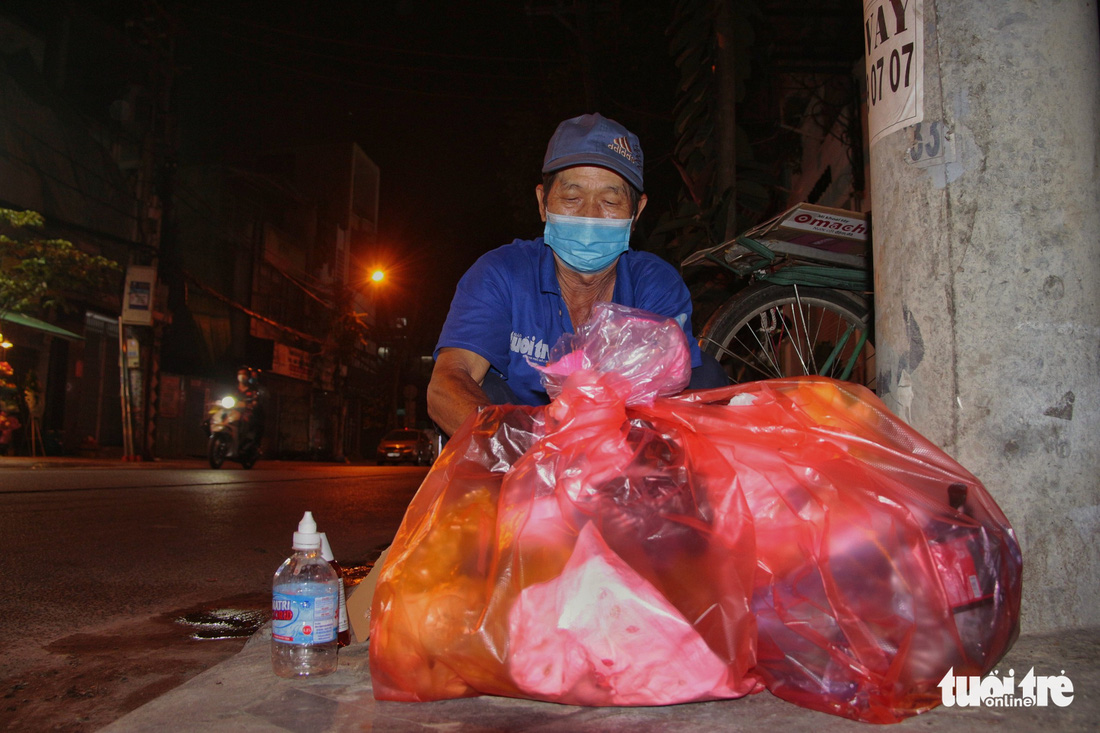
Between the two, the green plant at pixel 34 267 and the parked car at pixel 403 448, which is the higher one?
the green plant at pixel 34 267

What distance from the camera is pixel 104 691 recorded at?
1684 mm

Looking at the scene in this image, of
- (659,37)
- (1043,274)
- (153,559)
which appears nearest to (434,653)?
(1043,274)

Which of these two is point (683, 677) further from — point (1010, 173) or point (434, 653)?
point (1010, 173)

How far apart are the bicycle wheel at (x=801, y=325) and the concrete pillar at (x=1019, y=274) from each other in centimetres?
169

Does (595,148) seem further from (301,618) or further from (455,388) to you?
(301,618)

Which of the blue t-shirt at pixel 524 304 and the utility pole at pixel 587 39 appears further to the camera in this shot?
the utility pole at pixel 587 39

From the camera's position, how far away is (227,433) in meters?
12.9

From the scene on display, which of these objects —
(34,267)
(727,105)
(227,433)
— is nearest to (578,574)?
(727,105)

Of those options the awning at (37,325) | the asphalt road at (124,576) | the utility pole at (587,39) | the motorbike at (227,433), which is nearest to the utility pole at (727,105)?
the asphalt road at (124,576)

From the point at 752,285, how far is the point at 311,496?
478cm

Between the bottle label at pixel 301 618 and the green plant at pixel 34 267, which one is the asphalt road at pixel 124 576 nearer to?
the bottle label at pixel 301 618

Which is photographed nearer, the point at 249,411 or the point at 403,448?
the point at 249,411

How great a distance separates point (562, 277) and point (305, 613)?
136cm

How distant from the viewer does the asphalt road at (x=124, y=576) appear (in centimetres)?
173
